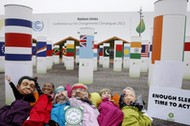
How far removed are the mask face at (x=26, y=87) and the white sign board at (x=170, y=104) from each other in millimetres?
1681

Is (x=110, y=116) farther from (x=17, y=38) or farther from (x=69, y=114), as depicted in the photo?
(x=17, y=38)

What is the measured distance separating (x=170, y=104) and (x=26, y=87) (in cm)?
195

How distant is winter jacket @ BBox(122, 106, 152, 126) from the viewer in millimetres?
2080

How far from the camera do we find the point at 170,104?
2.10m

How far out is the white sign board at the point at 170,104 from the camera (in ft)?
6.69

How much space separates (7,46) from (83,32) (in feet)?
9.62

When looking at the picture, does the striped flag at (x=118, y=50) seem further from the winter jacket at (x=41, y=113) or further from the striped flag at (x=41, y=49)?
the winter jacket at (x=41, y=113)

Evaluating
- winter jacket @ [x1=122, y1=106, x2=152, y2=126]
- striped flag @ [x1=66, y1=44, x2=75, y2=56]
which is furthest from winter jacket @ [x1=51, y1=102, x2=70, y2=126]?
striped flag @ [x1=66, y1=44, x2=75, y2=56]

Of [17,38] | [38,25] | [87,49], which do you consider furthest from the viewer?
[38,25]

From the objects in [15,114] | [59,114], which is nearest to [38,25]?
[15,114]

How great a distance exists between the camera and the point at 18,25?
112 inches

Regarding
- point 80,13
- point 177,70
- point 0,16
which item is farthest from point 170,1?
point 0,16

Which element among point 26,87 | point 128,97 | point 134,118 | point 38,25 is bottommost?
point 134,118

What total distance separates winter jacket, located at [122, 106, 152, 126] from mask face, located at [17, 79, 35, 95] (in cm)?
138
